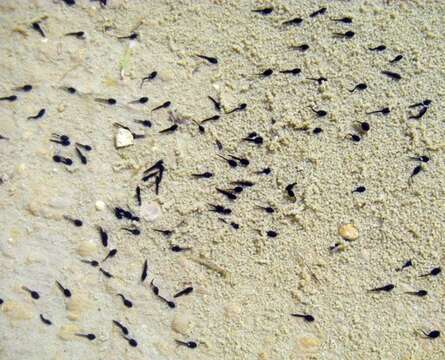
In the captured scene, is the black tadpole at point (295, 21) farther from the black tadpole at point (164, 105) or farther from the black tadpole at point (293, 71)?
the black tadpole at point (164, 105)

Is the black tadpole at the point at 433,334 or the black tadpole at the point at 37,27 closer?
the black tadpole at the point at 433,334

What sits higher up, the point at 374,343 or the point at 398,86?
the point at 398,86

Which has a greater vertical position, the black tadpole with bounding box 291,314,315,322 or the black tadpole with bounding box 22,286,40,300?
the black tadpole with bounding box 291,314,315,322

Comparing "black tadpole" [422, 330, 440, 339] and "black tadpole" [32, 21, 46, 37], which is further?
"black tadpole" [32, 21, 46, 37]

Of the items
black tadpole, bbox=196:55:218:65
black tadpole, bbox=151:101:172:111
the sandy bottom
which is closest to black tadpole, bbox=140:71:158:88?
the sandy bottom

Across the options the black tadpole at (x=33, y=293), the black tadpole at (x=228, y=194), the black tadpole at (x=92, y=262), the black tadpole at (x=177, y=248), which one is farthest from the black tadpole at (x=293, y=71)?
the black tadpole at (x=33, y=293)

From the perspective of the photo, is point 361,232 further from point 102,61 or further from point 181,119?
point 102,61

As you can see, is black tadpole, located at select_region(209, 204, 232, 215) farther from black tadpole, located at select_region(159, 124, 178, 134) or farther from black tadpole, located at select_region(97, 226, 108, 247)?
black tadpole, located at select_region(97, 226, 108, 247)

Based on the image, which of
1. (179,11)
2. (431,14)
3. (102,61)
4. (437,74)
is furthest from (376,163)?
(102,61)
